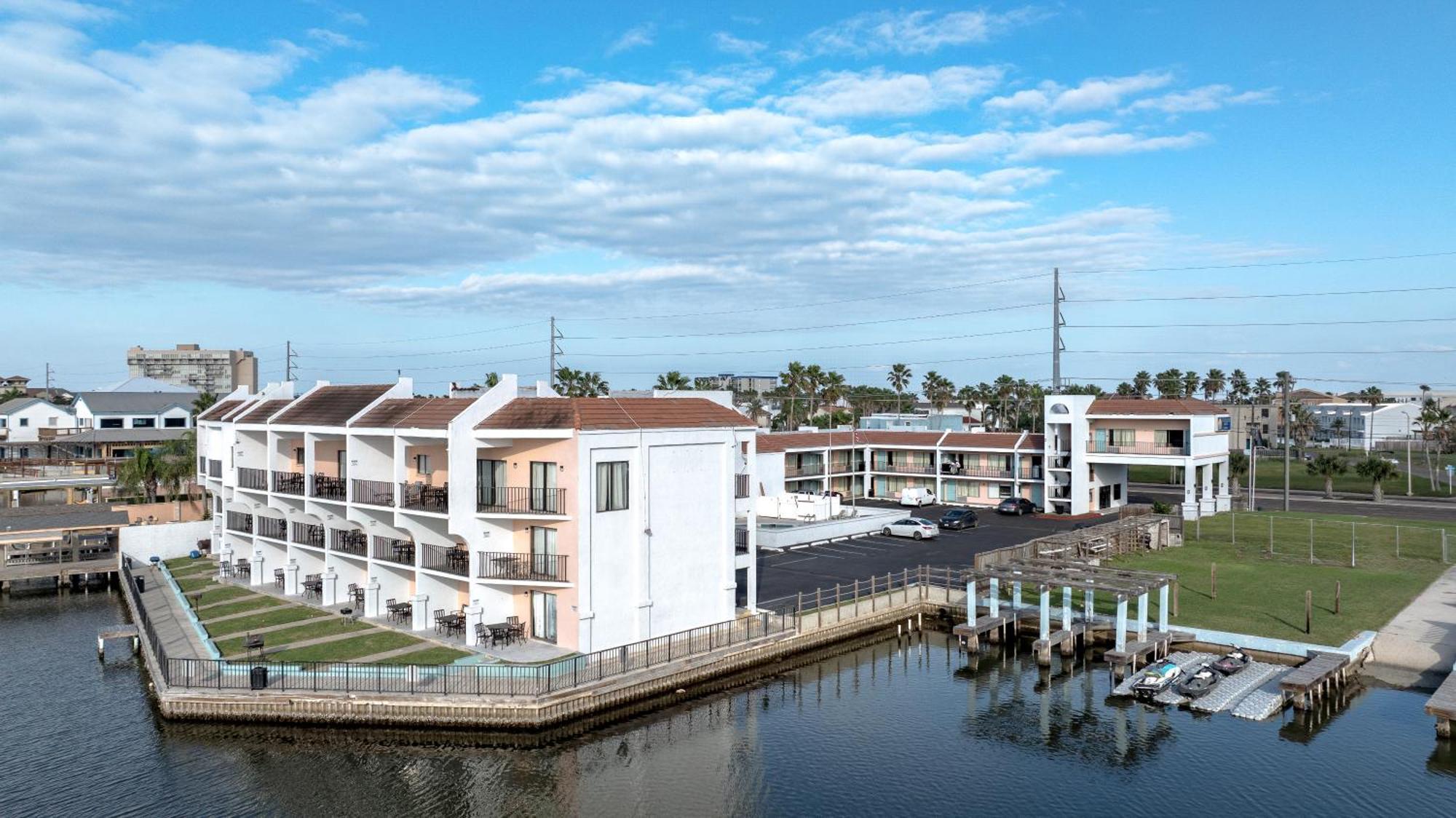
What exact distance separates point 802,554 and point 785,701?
69.2 feet

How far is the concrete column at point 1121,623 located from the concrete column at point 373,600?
27.5m

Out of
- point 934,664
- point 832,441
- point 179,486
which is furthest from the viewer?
point 832,441

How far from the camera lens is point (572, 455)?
30359 millimetres

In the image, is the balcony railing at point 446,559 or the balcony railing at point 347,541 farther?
the balcony railing at point 347,541

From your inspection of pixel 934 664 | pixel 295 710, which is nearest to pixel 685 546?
pixel 934 664

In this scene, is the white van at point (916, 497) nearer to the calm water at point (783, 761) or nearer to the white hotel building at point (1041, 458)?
the white hotel building at point (1041, 458)

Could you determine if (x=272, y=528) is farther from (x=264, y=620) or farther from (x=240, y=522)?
(x=264, y=620)

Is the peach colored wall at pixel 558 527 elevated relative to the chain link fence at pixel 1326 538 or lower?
elevated

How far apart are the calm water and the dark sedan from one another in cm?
3807

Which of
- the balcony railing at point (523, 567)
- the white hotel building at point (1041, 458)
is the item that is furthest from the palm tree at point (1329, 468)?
the balcony railing at point (523, 567)

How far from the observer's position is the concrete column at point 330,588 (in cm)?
3856

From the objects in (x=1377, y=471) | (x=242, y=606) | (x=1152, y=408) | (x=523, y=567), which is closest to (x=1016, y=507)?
(x=1152, y=408)

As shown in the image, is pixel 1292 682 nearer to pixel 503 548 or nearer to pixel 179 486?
pixel 503 548

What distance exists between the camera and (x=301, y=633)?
112ft
